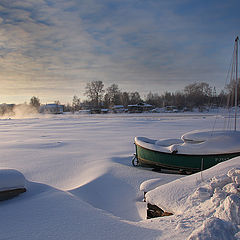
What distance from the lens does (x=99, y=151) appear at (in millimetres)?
9586

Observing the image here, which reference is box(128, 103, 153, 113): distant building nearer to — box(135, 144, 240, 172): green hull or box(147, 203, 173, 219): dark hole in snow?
box(135, 144, 240, 172): green hull

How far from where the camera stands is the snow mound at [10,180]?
11.8 ft

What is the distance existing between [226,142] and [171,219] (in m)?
4.24

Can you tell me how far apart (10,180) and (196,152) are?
5009mm

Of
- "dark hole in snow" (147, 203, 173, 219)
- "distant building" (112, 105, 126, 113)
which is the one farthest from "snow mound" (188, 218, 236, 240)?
"distant building" (112, 105, 126, 113)

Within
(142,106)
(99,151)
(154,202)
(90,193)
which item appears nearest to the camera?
(154,202)

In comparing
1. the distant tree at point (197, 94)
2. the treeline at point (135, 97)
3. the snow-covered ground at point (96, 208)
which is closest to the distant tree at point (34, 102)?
the treeline at point (135, 97)

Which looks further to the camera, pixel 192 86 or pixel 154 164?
pixel 192 86

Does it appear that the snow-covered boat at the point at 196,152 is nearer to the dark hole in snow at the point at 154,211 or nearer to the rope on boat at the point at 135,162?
the rope on boat at the point at 135,162

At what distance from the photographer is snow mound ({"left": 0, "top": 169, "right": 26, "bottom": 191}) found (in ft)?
11.8

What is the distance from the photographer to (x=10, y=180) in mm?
3705

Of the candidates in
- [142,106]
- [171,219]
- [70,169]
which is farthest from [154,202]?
[142,106]

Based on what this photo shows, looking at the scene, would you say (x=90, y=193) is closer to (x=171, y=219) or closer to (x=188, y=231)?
(x=171, y=219)

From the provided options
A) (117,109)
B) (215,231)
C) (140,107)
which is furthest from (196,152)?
(117,109)
